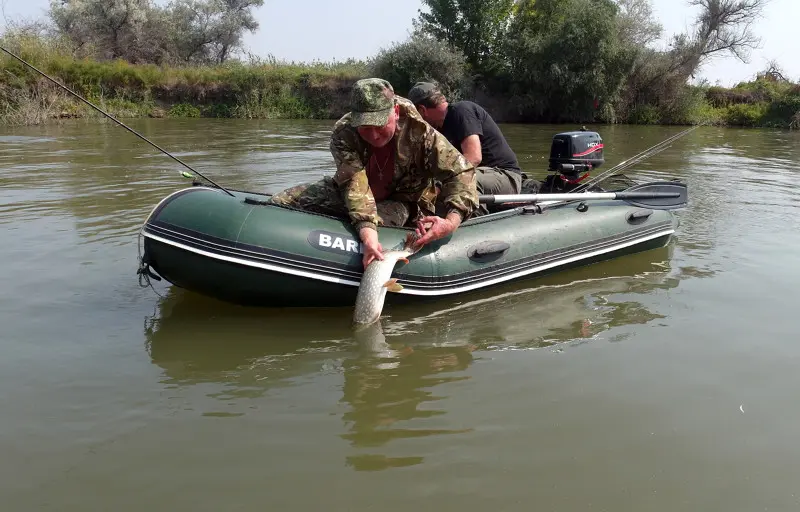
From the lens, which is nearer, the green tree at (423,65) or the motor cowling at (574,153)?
the motor cowling at (574,153)

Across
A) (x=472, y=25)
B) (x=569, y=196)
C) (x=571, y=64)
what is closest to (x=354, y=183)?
(x=569, y=196)

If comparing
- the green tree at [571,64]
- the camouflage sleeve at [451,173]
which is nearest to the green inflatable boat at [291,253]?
the camouflage sleeve at [451,173]

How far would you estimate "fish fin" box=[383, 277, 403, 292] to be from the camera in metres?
3.59

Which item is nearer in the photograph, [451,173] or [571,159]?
[451,173]

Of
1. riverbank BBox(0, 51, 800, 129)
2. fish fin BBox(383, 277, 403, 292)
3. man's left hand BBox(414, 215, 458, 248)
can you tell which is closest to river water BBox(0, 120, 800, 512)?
fish fin BBox(383, 277, 403, 292)

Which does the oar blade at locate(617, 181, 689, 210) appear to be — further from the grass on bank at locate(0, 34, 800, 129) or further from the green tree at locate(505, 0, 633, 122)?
the green tree at locate(505, 0, 633, 122)

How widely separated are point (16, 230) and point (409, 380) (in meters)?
4.31

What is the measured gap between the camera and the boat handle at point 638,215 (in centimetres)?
500

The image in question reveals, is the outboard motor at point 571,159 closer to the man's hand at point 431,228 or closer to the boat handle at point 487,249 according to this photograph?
the boat handle at point 487,249

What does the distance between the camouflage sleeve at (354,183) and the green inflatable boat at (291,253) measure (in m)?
0.13

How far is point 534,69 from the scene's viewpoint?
23219mm

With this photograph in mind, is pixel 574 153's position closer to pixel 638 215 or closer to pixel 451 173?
pixel 638 215

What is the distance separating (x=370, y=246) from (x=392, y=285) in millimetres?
253

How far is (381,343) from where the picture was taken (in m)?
3.45
